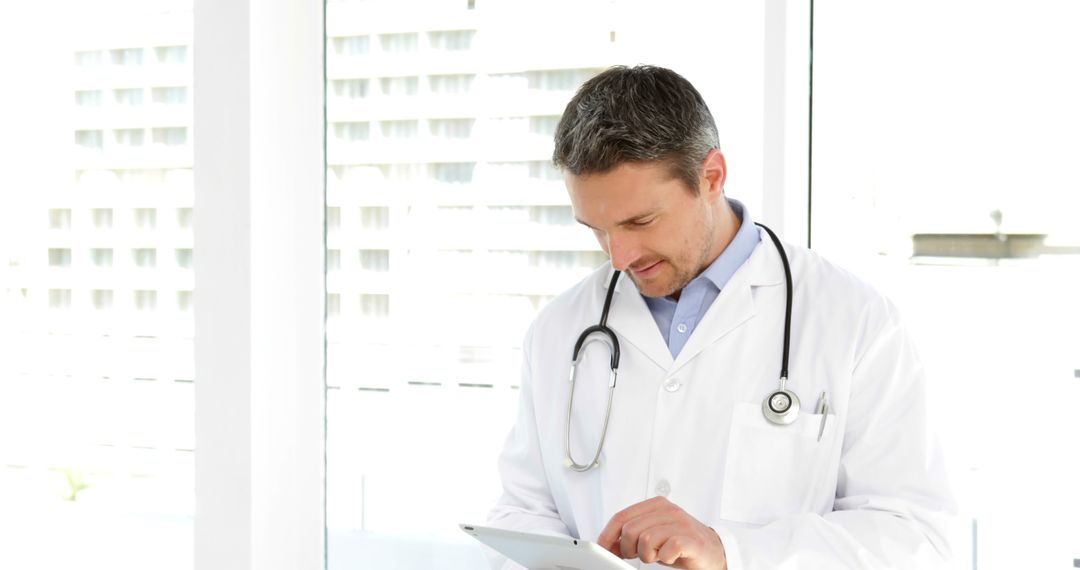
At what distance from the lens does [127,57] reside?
213cm

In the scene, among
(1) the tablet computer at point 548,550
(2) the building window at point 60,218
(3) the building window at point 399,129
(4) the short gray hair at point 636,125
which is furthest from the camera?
(2) the building window at point 60,218

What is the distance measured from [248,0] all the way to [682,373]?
112 cm

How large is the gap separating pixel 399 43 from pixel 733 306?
3.15 feet

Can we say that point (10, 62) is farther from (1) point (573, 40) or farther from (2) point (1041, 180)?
(2) point (1041, 180)

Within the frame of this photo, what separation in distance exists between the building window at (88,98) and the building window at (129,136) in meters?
0.08

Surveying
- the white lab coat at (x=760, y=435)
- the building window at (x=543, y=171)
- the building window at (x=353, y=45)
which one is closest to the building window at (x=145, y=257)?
the building window at (x=353, y=45)

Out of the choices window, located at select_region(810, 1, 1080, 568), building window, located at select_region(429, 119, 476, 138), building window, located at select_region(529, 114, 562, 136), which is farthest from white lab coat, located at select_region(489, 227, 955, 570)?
building window, located at select_region(429, 119, 476, 138)

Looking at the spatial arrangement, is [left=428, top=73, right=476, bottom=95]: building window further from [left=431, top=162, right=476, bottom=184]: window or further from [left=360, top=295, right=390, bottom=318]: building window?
[left=360, top=295, right=390, bottom=318]: building window

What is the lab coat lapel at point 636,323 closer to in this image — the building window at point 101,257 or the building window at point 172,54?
the building window at point 172,54

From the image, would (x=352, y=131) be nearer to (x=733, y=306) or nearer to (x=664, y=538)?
(x=733, y=306)

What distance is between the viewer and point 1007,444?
5.31ft

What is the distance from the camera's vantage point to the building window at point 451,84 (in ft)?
6.24

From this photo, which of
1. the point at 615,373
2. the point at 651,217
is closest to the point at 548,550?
the point at 615,373

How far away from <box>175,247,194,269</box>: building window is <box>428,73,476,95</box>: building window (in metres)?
0.67
